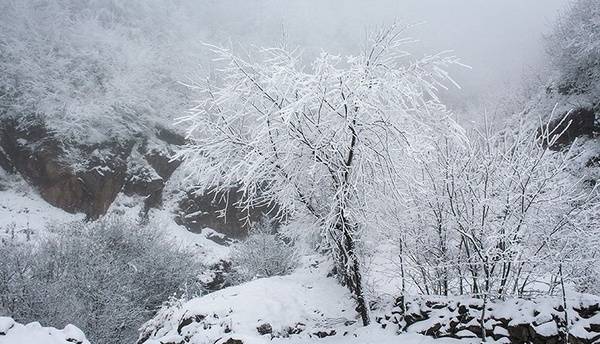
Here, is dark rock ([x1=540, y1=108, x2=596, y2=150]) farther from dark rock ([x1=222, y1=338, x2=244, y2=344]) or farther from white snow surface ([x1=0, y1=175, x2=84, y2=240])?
white snow surface ([x1=0, y1=175, x2=84, y2=240])

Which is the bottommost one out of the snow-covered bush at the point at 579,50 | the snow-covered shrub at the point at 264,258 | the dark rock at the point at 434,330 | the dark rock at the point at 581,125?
the dark rock at the point at 434,330

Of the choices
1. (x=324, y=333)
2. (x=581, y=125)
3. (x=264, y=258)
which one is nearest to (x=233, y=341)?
(x=324, y=333)

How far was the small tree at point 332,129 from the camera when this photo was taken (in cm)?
669

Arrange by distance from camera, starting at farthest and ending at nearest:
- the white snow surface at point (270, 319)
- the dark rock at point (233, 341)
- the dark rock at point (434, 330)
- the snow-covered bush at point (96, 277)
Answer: the snow-covered bush at point (96, 277), the white snow surface at point (270, 319), the dark rock at point (233, 341), the dark rock at point (434, 330)

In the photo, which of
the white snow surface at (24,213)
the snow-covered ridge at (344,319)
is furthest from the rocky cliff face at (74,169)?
the snow-covered ridge at (344,319)

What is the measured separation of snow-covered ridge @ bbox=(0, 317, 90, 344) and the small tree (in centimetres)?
347

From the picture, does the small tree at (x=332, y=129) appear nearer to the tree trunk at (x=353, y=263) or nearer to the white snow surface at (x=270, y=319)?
the tree trunk at (x=353, y=263)

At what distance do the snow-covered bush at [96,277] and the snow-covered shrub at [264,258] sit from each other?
2829mm

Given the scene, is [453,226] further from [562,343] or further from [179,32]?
[179,32]

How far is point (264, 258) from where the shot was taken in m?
22.8

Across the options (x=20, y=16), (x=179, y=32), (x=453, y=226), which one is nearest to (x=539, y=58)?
(x=179, y=32)

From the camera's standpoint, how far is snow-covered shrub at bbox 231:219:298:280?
2248 cm

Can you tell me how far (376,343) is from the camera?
729cm

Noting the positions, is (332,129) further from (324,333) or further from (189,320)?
(189,320)
